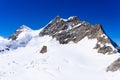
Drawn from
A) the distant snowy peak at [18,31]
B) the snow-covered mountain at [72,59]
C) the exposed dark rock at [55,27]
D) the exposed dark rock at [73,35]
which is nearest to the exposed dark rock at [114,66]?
the snow-covered mountain at [72,59]

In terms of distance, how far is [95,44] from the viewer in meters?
95.8

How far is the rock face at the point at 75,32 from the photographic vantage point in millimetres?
92456

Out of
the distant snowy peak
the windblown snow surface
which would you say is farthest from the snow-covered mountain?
the distant snowy peak

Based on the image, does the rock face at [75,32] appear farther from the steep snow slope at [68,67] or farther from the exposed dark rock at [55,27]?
the steep snow slope at [68,67]

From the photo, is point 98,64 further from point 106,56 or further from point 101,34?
point 101,34

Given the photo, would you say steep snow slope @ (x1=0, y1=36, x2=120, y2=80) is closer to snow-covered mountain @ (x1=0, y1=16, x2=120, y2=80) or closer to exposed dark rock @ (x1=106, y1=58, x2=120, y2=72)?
snow-covered mountain @ (x1=0, y1=16, x2=120, y2=80)

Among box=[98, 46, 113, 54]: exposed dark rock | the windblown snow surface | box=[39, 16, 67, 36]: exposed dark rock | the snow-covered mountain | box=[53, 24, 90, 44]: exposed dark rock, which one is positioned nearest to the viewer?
the windblown snow surface

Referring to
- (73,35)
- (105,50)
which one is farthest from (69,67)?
(73,35)

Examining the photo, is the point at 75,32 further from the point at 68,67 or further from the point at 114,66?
the point at 114,66

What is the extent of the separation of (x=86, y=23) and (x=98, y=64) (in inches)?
1899

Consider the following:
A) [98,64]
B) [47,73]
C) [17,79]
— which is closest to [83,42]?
[98,64]

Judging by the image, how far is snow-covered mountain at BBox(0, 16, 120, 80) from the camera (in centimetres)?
6669

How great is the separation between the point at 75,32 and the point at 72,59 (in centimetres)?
4183

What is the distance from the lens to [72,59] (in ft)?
271
